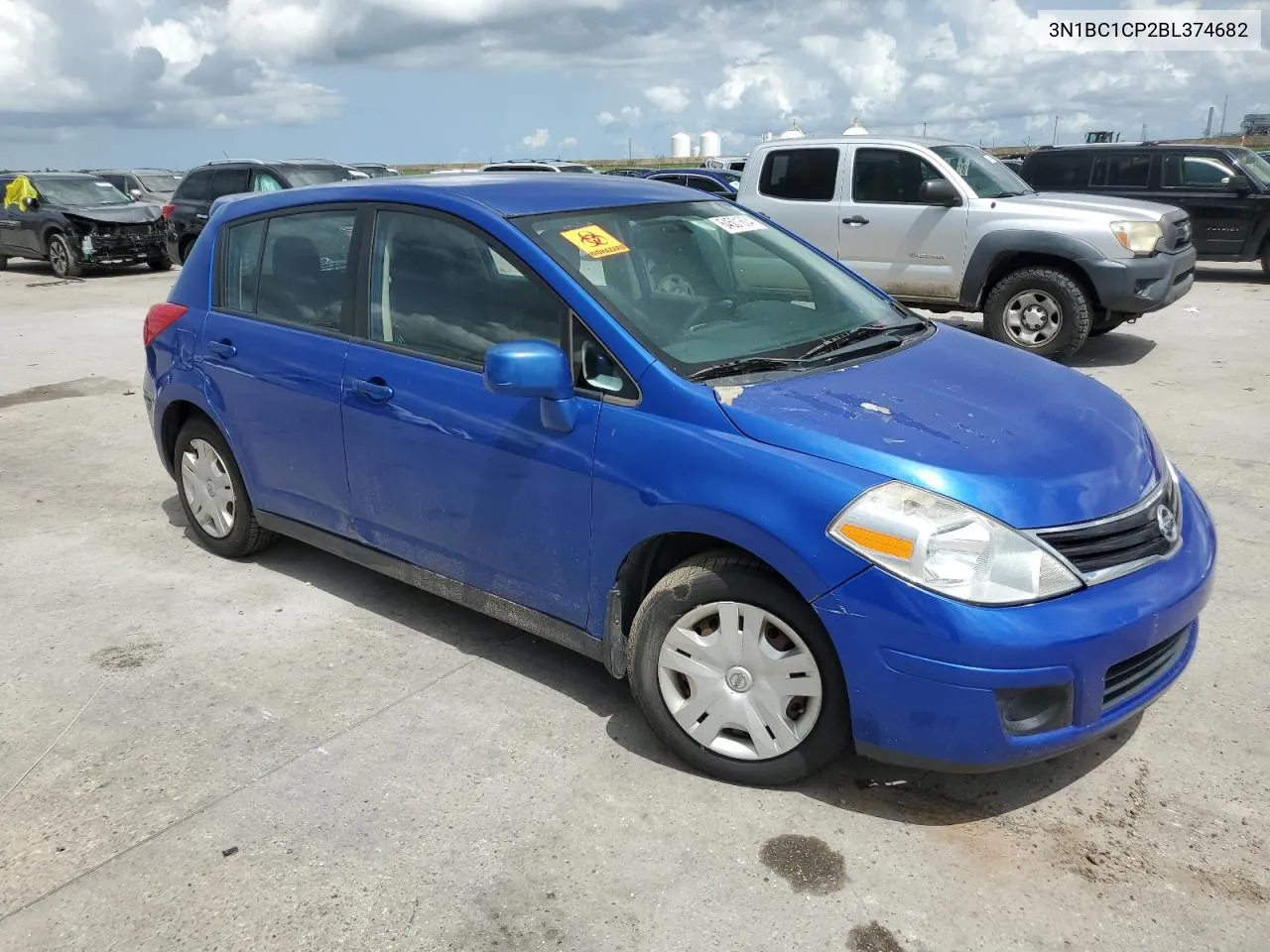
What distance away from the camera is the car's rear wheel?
17594mm

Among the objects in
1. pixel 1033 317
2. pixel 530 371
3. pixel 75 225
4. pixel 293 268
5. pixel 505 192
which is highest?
pixel 505 192

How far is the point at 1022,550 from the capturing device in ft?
8.61

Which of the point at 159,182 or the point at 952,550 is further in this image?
the point at 159,182

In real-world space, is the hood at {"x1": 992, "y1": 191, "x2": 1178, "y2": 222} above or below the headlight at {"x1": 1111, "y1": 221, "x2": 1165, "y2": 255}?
above

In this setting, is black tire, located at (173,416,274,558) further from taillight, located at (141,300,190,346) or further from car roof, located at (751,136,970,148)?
car roof, located at (751,136,970,148)

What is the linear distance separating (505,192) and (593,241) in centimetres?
49

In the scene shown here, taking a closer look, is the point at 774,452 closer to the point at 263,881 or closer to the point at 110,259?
the point at 263,881

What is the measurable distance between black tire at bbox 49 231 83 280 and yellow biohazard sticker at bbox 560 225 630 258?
16965 millimetres

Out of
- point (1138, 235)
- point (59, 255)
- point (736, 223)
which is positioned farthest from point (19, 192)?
point (736, 223)

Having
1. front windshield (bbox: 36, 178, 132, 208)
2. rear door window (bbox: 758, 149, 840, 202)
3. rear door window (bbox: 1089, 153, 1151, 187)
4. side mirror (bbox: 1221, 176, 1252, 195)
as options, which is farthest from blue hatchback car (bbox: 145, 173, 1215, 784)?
front windshield (bbox: 36, 178, 132, 208)

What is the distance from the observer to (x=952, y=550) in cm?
262

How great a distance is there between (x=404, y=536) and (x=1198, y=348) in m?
8.22

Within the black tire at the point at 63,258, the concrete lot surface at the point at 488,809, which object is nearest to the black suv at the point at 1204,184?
the concrete lot surface at the point at 488,809

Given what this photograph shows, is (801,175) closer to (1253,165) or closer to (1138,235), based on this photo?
(1138,235)
